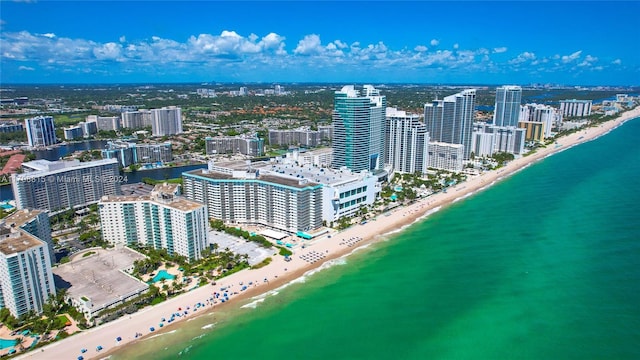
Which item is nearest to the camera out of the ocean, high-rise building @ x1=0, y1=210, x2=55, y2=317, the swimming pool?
the swimming pool

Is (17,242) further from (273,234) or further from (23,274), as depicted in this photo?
(273,234)

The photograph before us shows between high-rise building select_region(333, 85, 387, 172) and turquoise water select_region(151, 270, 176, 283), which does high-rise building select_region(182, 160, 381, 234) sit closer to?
high-rise building select_region(333, 85, 387, 172)

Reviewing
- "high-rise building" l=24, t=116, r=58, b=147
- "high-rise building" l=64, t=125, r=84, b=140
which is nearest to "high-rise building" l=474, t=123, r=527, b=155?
"high-rise building" l=24, t=116, r=58, b=147

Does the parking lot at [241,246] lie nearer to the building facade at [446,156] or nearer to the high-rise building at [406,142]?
the high-rise building at [406,142]

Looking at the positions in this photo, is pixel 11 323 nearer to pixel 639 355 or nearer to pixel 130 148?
pixel 639 355

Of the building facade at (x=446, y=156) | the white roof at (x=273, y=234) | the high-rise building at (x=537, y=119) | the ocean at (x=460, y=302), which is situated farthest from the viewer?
the high-rise building at (x=537, y=119)

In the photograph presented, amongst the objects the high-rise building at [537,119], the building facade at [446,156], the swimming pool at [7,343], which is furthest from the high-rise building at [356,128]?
the high-rise building at [537,119]

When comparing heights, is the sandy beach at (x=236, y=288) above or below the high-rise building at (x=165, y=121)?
below
